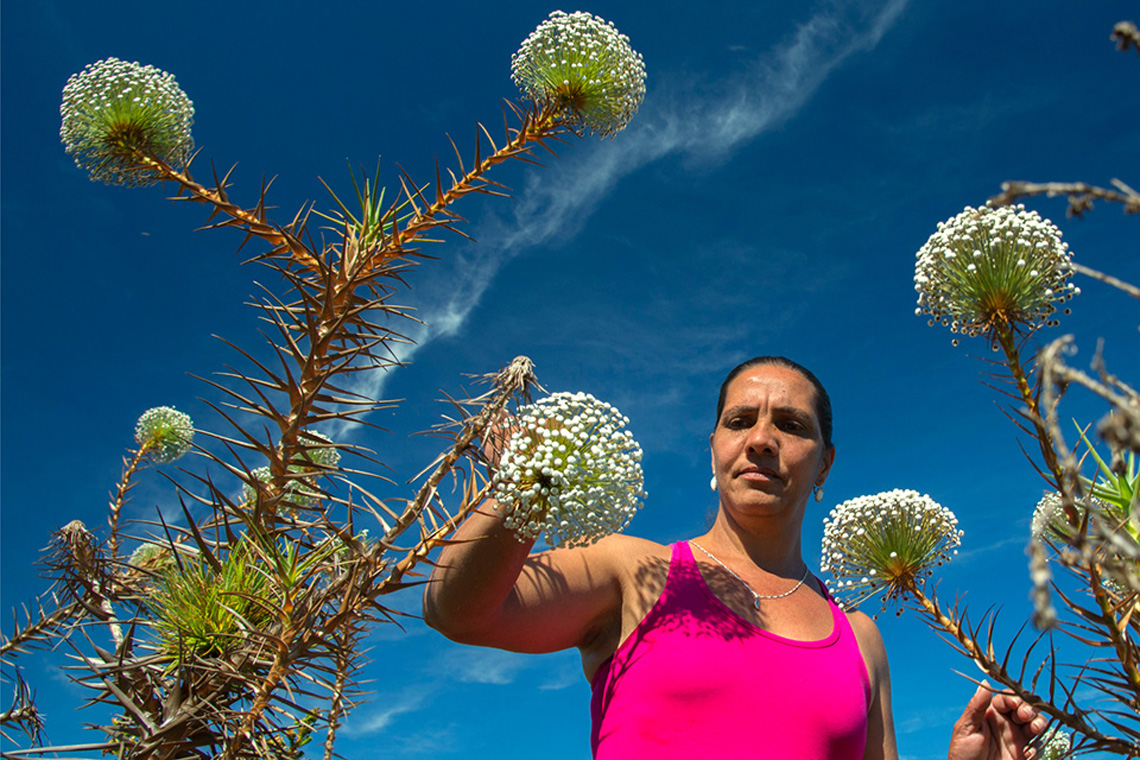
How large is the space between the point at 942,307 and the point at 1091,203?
1223mm

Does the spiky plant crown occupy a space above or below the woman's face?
below

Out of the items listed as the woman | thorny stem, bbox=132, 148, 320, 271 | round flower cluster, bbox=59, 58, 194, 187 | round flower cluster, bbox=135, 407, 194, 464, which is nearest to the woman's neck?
the woman

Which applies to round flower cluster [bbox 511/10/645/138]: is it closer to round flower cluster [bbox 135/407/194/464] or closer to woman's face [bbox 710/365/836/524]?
woman's face [bbox 710/365/836/524]

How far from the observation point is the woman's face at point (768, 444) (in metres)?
2.99

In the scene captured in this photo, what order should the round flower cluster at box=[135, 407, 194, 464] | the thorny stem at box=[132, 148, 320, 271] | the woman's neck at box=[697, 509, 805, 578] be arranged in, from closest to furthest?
the thorny stem at box=[132, 148, 320, 271] → the woman's neck at box=[697, 509, 805, 578] → the round flower cluster at box=[135, 407, 194, 464]

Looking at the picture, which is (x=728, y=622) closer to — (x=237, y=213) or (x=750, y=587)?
(x=750, y=587)

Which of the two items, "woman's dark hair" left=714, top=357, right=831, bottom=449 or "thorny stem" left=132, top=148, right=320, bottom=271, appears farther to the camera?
"woman's dark hair" left=714, top=357, right=831, bottom=449

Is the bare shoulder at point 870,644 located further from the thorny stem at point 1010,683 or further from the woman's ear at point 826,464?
the thorny stem at point 1010,683

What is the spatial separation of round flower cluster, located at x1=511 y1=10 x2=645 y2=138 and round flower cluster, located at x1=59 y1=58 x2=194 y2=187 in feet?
4.54

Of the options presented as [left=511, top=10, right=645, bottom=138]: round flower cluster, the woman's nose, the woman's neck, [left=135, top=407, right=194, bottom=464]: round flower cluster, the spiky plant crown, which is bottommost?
the spiky plant crown

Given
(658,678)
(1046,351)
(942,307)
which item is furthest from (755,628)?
(1046,351)

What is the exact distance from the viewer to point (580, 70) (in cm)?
314

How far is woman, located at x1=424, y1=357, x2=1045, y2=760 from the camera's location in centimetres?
221

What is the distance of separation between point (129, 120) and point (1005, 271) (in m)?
2.74
